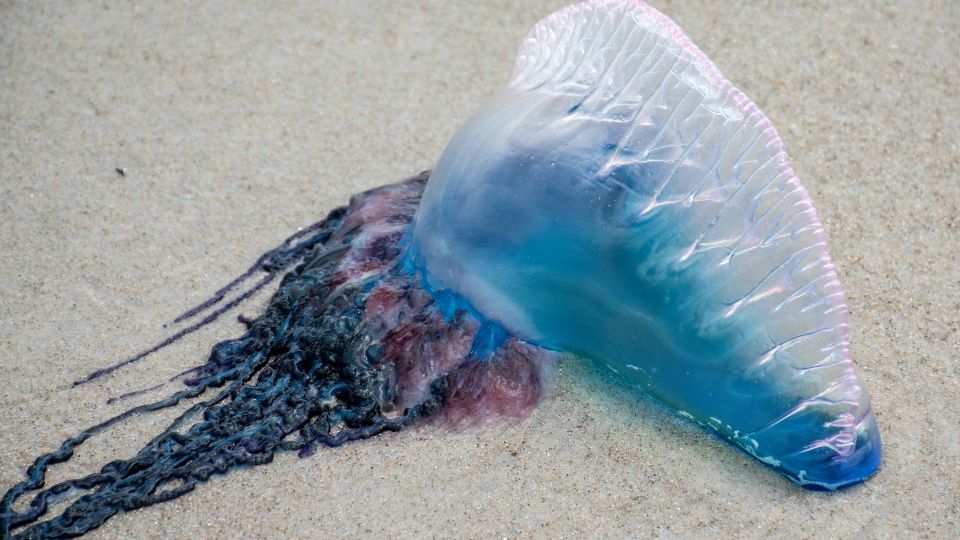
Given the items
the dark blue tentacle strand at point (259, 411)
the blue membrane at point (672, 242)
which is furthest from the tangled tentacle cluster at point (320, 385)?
the blue membrane at point (672, 242)

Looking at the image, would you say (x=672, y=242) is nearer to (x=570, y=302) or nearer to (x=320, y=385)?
(x=570, y=302)

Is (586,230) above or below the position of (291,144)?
above

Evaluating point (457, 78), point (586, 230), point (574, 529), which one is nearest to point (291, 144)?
point (457, 78)

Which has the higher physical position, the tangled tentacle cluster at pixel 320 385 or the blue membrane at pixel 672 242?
the blue membrane at pixel 672 242

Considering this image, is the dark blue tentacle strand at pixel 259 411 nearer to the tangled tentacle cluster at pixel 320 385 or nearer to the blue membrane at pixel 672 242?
the tangled tentacle cluster at pixel 320 385

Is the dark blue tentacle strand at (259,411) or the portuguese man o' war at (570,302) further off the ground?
the portuguese man o' war at (570,302)

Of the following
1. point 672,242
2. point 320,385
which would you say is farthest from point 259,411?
point 672,242

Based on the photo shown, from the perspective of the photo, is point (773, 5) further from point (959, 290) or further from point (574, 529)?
point (574, 529)
